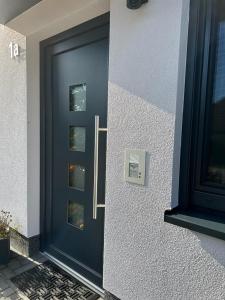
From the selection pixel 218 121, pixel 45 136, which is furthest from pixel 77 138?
pixel 218 121

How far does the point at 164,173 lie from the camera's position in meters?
1.46

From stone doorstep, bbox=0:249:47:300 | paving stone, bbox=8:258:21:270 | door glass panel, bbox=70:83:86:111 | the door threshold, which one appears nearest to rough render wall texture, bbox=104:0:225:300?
the door threshold

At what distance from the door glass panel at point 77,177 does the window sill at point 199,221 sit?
1.17 m

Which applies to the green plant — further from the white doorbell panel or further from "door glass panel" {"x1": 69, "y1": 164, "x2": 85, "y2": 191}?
the white doorbell panel

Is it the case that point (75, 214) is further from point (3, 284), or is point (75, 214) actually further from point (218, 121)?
point (218, 121)

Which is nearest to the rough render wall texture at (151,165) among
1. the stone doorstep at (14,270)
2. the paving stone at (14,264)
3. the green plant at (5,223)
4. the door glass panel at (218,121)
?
the door glass panel at (218,121)

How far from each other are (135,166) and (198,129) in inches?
17.6

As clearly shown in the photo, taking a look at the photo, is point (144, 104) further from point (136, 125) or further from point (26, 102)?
point (26, 102)

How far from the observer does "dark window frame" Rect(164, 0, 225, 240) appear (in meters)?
1.35

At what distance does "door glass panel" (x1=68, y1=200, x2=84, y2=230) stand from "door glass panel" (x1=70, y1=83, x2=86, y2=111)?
0.97 meters

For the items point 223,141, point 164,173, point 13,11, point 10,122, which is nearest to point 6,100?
point 10,122

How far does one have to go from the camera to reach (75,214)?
253cm

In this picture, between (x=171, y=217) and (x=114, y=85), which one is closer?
(x=171, y=217)

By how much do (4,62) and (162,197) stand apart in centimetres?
267
